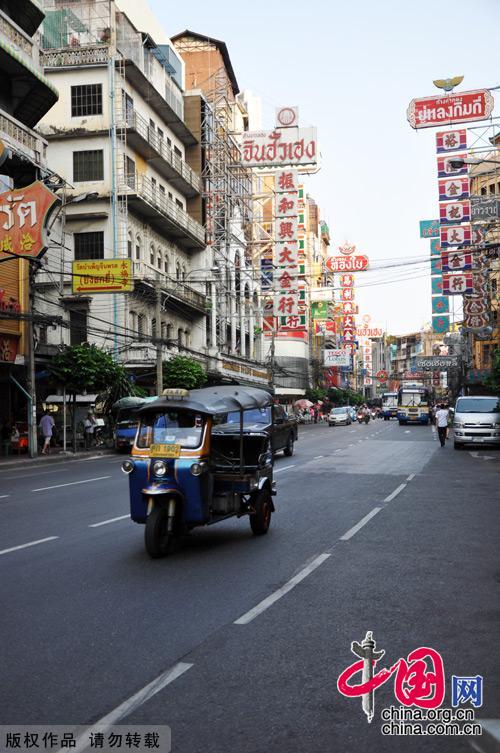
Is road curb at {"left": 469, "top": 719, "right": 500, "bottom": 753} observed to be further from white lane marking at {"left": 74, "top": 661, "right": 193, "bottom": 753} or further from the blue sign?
the blue sign

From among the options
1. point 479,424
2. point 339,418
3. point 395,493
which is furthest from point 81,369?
point 339,418

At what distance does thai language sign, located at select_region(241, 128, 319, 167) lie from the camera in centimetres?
4400

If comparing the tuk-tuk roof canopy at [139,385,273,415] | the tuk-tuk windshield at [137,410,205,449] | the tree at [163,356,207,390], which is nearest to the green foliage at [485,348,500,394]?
the tree at [163,356,207,390]

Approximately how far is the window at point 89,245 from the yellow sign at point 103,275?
12100 mm

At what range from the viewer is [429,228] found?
45.3 metres

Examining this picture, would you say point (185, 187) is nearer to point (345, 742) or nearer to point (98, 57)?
point (98, 57)

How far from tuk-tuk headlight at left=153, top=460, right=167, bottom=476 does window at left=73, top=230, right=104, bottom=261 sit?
35.6 metres

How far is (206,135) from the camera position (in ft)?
190

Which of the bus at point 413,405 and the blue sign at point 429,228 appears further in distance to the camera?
the bus at point 413,405

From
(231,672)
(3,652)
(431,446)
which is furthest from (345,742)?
(431,446)

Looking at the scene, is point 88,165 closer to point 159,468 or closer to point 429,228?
point 429,228

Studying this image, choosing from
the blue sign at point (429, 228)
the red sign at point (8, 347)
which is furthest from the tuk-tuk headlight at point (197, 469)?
the blue sign at point (429, 228)

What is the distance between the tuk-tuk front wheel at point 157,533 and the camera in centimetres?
924

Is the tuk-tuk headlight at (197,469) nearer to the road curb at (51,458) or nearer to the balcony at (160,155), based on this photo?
the road curb at (51,458)
